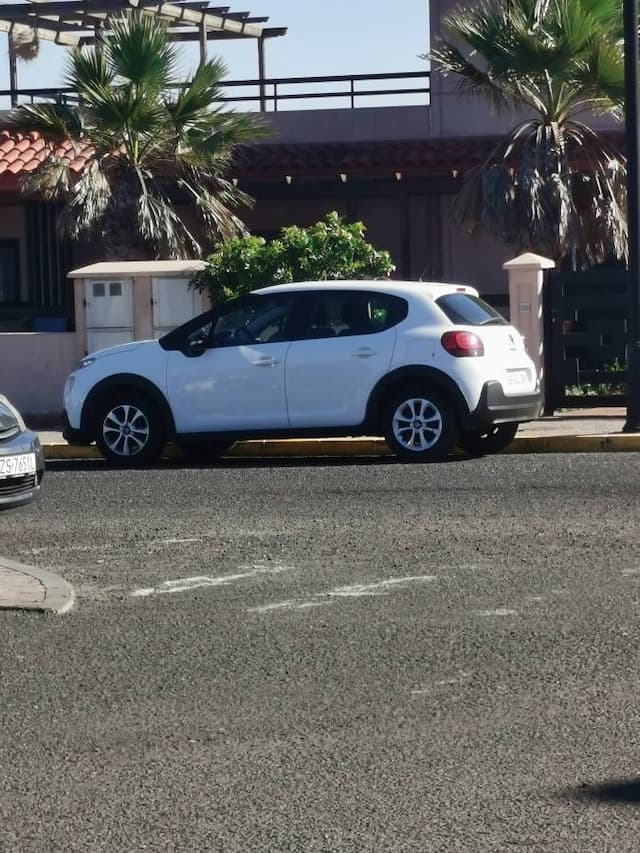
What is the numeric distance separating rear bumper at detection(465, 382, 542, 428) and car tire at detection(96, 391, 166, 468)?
114 inches

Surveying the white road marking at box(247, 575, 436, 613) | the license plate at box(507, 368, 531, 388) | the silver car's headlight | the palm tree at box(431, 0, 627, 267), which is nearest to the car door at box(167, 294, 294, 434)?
the license plate at box(507, 368, 531, 388)

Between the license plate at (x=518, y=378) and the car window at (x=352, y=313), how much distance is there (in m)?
1.08

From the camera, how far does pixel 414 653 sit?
7.43 metres

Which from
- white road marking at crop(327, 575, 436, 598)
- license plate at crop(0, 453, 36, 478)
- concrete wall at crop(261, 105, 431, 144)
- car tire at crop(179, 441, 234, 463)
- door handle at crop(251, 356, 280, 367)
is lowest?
white road marking at crop(327, 575, 436, 598)

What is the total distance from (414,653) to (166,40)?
1618 centimetres

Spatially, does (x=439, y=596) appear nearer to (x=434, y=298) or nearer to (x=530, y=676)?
(x=530, y=676)

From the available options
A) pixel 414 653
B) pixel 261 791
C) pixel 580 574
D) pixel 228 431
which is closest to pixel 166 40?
pixel 228 431

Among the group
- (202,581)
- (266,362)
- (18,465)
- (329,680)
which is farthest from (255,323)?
(329,680)

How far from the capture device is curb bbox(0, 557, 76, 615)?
8.52 m

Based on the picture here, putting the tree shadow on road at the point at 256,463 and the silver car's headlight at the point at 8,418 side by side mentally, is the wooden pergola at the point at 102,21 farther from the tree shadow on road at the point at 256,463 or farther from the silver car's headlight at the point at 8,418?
the silver car's headlight at the point at 8,418

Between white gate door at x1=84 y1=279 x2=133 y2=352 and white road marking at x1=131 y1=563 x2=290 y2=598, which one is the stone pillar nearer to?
white gate door at x1=84 y1=279 x2=133 y2=352

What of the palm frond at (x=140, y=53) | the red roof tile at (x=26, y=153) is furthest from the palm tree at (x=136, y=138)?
the red roof tile at (x=26, y=153)

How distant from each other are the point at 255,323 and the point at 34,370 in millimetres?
5902

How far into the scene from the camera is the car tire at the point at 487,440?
15.9m
